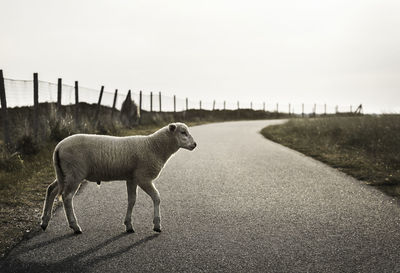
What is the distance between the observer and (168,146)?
5.24 m

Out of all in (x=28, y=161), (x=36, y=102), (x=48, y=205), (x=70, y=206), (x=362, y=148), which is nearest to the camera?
(x=70, y=206)

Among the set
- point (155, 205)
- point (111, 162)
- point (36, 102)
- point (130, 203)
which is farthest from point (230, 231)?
point (36, 102)

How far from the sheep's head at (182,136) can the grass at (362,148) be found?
4.34 meters

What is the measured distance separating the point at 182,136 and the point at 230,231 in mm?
1397

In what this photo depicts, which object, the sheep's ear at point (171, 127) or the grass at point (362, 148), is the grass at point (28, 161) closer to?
the sheep's ear at point (171, 127)

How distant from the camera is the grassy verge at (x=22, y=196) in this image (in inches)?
190

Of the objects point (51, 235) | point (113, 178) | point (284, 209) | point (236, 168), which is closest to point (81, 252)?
point (51, 235)

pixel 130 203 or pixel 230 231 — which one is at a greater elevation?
pixel 130 203

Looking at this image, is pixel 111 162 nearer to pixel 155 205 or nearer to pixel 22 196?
pixel 155 205

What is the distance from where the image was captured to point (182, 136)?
515 cm

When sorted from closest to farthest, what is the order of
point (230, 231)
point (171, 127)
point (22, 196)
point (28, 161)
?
1. point (230, 231)
2. point (171, 127)
3. point (22, 196)
4. point (28, 161)

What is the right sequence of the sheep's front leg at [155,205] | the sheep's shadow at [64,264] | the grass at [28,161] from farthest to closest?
the grass at [28,161], the sheep's front leg at [155,205], the sheep's shadow at [64,264]

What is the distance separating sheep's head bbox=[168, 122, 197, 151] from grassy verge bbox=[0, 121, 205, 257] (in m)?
2.16

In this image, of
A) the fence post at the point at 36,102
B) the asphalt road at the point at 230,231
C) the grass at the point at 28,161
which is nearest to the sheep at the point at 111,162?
the asphalt road at the point at 230,231
